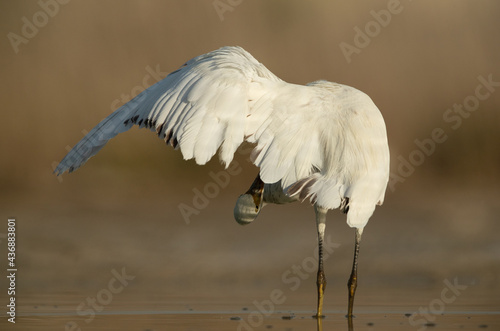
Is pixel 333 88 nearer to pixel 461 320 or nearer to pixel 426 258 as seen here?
pixel 461 320

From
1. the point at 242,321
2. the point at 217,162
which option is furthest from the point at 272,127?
the point at 217,162

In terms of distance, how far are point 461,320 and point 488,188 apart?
22.1 feet

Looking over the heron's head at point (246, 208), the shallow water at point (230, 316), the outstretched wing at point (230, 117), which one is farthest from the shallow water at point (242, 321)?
the outstretched wing at point (230, 117)

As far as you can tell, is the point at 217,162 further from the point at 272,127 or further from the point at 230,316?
the point at 272,127

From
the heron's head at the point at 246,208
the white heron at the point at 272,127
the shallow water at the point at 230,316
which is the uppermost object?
the white heron at the point at 272,127

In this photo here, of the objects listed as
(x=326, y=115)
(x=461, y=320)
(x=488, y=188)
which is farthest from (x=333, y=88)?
(x=488, y=188)

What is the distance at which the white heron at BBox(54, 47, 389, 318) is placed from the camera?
8.41 meters

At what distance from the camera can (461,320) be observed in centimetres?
988

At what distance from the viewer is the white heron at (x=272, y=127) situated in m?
8.41

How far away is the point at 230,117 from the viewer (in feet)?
27.7

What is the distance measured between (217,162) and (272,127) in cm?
708

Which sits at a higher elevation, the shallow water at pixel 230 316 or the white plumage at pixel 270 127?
the white plumage at pixel 270 127

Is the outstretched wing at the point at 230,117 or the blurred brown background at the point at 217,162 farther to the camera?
the blurred brown background at the point at 217,162

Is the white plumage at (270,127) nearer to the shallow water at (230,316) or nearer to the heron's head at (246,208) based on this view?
the shallow water at (230,316)
